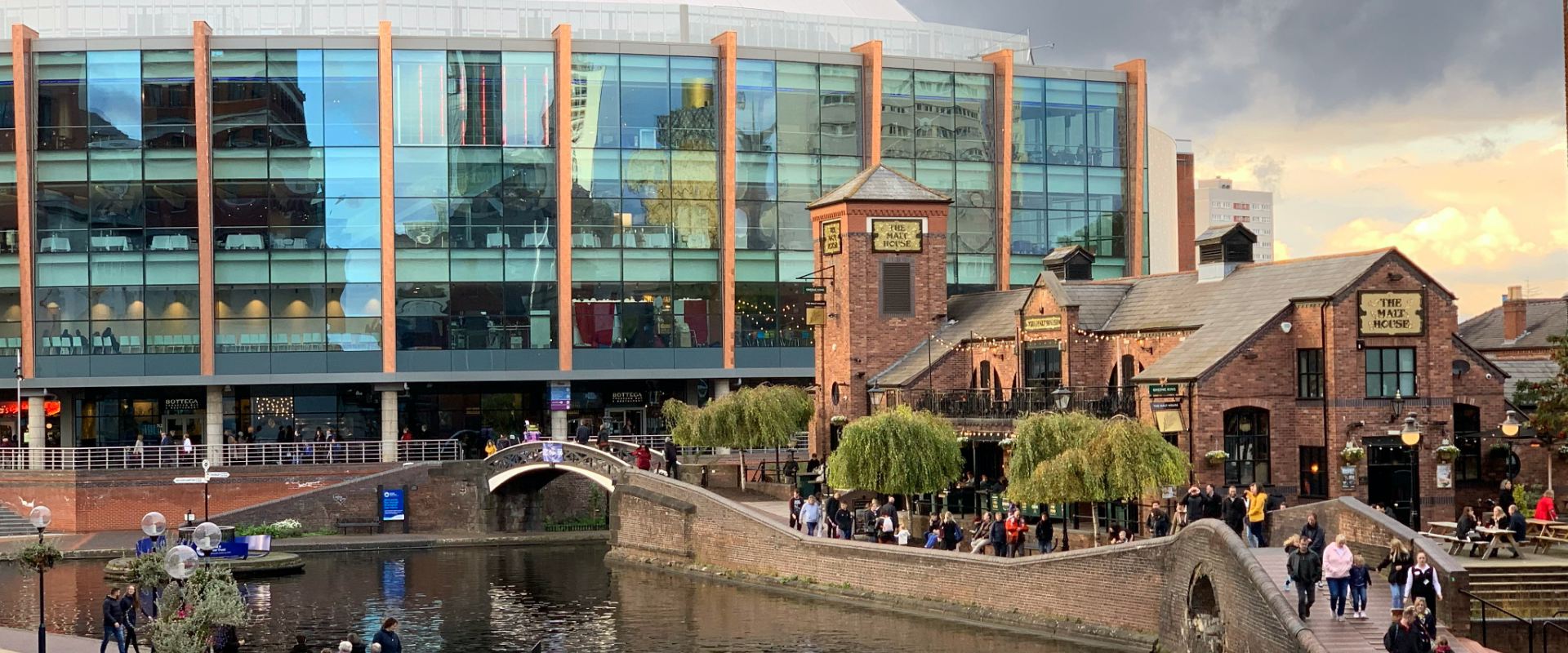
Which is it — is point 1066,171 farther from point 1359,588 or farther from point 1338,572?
point 1338,572

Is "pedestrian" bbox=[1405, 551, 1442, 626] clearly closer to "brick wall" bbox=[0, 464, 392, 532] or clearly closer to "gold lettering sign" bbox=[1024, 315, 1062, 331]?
"gold lettering sign" bbox=[1024, 315, 1062, 331]

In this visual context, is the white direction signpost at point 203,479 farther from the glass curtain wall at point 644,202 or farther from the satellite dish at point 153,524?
the satellite dish at point 153,524

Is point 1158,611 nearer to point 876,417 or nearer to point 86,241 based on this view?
point 876,417

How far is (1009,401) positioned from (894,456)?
16.3 ft

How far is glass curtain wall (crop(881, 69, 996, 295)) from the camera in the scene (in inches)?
2739

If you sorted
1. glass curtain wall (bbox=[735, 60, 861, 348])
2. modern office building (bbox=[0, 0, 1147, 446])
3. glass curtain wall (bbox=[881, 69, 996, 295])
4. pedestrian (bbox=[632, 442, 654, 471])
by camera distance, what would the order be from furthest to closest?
glass curtain wall (bbox=[881, 69, 996, 295]) → glass curtain wall (bbox=[735, 60, 861, 348]) → modern office building (bbox=[0, 0, 1147, 446]) → pedestrian (bbox=[632, 442, 654, 471])

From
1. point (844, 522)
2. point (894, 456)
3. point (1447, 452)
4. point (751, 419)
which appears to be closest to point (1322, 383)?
point (1447, 452)

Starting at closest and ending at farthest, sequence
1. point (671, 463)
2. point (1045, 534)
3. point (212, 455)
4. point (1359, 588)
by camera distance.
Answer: point (1359, 588) → point (1045, 534) → point (671, 463) → point (212, 455)

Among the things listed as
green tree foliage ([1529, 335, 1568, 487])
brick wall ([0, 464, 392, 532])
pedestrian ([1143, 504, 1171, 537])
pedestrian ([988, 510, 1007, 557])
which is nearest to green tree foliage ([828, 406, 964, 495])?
pedestrian ([988, 510, 1007, 557])

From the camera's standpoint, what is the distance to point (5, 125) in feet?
209

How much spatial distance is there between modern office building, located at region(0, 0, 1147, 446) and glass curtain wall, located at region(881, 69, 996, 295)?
107mm

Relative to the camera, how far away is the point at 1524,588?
30172 millimetres

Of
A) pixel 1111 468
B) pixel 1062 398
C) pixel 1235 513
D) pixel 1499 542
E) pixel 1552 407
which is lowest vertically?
pixel 1499 542

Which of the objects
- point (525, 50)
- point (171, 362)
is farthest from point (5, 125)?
point (525, 50)
